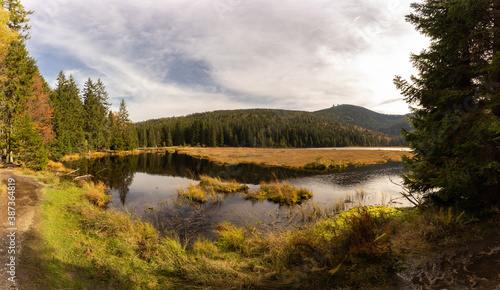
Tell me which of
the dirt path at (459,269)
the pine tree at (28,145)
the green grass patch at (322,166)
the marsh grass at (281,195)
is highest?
the pine tree at (28,145)

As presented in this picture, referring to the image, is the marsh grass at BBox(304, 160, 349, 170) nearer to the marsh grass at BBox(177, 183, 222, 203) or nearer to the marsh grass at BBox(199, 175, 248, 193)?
the marsh grass at BBox(199, 175, 248, 193)

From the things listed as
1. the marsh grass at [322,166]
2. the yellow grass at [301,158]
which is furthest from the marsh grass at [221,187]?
the marsh grass at [322,166]

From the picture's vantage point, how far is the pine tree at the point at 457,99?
19.8 feet

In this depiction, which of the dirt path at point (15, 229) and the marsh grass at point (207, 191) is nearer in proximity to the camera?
the dirt path at point (15, 229)

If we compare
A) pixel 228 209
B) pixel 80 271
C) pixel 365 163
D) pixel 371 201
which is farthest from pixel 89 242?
pixel 365 163

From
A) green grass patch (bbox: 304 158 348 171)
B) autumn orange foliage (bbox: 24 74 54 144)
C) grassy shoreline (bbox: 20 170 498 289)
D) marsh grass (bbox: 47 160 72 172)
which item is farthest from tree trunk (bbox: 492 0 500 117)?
autumn orange foliage (bbox: 24 74 54 144)

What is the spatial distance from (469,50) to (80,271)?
14819 mm

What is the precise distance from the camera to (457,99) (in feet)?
22.5

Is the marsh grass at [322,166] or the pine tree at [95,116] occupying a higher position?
the pine tree at [95,116]

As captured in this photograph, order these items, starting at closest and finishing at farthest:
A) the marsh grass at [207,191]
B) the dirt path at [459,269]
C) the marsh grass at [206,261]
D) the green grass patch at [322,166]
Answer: the dirt path at [459,269]
the marsh grass at [206,261]
the marsh grass at [207,191]
the green grass patch at [322,166]

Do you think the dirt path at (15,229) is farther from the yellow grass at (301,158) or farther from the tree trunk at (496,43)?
the yellow grass at (301,158)

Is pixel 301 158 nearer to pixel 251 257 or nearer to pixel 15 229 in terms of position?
pixel 251 257

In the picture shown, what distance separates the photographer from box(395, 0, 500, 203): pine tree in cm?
605

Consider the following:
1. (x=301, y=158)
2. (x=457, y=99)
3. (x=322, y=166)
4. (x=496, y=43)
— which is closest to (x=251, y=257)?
(x=457, y=99)
